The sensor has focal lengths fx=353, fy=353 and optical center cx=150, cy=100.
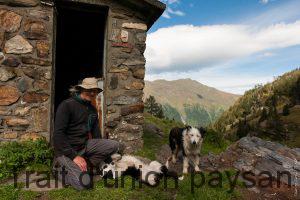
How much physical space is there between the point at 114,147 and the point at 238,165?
4.15 m

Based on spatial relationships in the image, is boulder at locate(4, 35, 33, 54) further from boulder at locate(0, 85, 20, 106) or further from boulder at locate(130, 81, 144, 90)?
boulder at locate(130, 81, 144, 90)

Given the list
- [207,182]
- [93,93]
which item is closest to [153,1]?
[93,93]

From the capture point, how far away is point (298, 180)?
9617mm

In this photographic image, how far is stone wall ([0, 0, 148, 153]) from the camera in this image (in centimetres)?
912

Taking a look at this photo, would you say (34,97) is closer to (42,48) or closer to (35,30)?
(42,48)

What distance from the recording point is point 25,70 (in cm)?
925

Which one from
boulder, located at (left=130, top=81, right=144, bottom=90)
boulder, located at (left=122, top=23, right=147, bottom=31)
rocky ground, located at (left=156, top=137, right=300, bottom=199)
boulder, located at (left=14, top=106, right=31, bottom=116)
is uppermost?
boulder, located at (left=122, top=23, right=147, bottom=31)

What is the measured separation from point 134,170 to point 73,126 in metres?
1.73

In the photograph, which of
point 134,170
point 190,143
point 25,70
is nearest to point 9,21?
point 25,70

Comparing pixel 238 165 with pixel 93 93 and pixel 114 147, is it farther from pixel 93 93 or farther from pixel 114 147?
pixel 93 93

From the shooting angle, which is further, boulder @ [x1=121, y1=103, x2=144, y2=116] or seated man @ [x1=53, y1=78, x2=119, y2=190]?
boulder @ [x1=121, y1=103, x2=144, y2=116]

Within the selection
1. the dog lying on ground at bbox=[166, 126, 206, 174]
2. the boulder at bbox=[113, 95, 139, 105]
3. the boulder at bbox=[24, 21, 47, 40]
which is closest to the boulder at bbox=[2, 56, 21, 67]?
the boulder at bbox=[24, 21, 47, 40]

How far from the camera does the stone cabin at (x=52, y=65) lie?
914 centimetres

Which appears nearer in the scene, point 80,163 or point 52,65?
point 80,163
